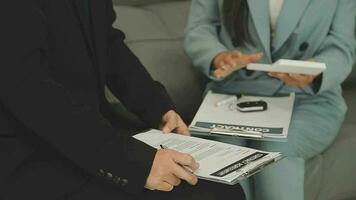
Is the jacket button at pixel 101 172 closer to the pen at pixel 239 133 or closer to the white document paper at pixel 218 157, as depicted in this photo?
the white document paper at pixel 218 157

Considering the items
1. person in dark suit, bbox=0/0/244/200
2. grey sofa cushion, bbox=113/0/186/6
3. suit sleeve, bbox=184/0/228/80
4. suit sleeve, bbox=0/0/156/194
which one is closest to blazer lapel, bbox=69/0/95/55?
person in dark suit, bbox=0/0/244/200

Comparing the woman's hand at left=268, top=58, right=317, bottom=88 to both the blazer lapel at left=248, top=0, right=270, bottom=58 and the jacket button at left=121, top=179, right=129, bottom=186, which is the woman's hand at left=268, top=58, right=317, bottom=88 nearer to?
the blazer lapel at left=248, top=0, right=270, bottom=58

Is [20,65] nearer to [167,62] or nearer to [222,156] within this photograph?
[222,156]

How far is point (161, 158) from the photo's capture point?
102 cm

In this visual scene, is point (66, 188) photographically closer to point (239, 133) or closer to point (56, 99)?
point (56, 99)

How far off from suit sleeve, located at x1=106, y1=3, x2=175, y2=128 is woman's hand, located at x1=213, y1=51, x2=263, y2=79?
20cm

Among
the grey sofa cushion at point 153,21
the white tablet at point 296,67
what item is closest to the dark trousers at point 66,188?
→ the white tablet at point 296,67

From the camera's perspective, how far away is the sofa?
151 cm

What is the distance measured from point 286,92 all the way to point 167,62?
40 centimetres

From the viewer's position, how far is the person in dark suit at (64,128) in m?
0.94

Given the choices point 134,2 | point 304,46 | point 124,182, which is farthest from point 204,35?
point 124,182

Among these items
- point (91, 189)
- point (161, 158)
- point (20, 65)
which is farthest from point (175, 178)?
point (20, 65)

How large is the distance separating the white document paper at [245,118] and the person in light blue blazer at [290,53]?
48 mm

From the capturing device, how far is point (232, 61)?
1449 mm
